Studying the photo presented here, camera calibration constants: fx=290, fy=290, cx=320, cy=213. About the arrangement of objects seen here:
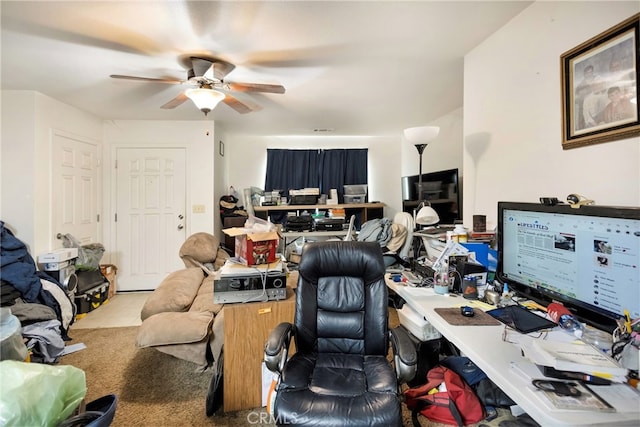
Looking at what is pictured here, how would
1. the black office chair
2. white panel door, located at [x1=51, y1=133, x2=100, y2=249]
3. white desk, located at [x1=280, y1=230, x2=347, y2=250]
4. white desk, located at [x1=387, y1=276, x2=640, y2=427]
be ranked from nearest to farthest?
1. white desk, located at [x1=387, y1=276, x2=640, y2=427]
2. the black office chair
3. white panel door, located at [x1=51, y1=133, x2=100, y2=249]
4. white desk, located at [x1=280, y1=230, x2=347, y2=250]

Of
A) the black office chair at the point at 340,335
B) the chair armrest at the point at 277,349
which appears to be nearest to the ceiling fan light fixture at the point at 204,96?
the black office chair at the point at 340,335

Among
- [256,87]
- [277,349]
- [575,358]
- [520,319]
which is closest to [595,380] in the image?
[575,358]

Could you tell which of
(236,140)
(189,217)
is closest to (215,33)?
(189,217)

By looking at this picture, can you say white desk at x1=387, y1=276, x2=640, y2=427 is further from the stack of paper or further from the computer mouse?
the stack of paper

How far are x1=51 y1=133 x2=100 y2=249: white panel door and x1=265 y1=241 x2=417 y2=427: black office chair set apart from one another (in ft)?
10.8

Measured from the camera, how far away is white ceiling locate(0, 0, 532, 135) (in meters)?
1.64

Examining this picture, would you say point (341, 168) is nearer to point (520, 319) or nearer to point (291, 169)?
point (291, 169)

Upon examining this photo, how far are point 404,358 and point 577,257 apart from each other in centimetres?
80

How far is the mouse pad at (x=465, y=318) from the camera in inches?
50.8

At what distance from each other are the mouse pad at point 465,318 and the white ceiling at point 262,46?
163cm

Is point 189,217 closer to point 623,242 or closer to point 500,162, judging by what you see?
point 500,162

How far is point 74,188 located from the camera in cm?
351

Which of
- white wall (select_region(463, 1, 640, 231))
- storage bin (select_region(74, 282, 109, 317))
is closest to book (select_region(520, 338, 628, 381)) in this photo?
white wall (select_region(463, 1, 640, 231))

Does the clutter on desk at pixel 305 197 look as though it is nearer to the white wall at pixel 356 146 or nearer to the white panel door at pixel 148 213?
the white wall at pixel 356 146
